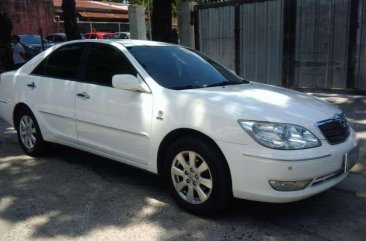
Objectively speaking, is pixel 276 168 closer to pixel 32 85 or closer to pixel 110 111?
pixel 110 111

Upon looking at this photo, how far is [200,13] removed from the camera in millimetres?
11664

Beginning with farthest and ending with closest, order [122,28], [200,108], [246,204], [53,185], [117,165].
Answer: [122,28]
[117,165]
[53,185]
[246,204]
[200,108]

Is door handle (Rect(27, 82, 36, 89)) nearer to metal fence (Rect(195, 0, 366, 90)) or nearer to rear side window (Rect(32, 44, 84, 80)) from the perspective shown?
rear side window (Rect(32, 44, 84, 80))

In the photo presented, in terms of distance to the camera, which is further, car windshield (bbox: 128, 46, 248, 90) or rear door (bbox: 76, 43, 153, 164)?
car windshield (bbox: 128, 46, 248, 90)

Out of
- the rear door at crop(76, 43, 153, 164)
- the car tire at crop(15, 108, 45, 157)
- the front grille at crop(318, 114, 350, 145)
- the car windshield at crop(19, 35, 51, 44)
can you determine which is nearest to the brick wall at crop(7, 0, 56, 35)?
the car windshield at crop(19, 35, 51, 44)

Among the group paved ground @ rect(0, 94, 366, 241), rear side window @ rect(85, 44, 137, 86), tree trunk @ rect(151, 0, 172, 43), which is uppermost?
tree trunk @ rect(151, 0, 172, 43)

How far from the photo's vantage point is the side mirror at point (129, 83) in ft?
14.3

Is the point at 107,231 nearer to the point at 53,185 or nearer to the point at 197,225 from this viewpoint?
the point at 197,225

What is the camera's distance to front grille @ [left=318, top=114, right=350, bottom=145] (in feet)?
12.5

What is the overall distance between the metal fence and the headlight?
6.06 m

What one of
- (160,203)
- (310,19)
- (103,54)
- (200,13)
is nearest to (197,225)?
(160,203)

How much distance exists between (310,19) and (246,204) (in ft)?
20.9

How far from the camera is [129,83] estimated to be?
4367mm

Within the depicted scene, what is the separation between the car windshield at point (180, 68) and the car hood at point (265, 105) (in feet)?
0.98
